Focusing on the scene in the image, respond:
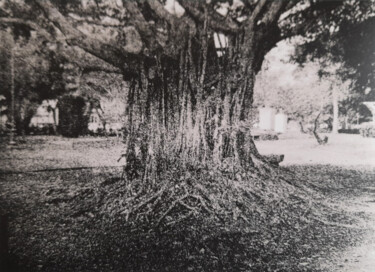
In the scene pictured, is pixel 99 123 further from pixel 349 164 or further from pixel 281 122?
pixel 349 164

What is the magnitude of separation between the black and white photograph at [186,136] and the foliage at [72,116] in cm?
2

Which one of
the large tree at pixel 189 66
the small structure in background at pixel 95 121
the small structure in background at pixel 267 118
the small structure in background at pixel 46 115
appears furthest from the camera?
the small structure in background at pixel 267 118

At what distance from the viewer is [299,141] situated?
15.1ft

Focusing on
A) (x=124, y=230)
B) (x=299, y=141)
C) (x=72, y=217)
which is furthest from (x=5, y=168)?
(x=299, y=141)

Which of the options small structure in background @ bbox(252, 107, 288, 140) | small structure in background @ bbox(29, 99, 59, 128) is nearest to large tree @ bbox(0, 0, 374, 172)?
small structure in background @ bbox(252, 107, 288, 140)

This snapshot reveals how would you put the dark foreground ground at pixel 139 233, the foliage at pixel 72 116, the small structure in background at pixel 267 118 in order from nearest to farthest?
1. the dark foreground ground at pixel 139 233
2. the foliage at pixel 72 116
3. the small structure in background at pixel 267 118

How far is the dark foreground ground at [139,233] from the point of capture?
2742 millimetres

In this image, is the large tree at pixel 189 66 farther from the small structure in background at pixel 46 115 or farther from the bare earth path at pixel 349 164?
the small structure in background at pixel 46 115

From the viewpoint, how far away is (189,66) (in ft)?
13.4

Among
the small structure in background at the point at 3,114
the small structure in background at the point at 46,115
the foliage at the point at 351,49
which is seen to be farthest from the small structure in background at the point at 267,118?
the small structure in background at the point at 3,114

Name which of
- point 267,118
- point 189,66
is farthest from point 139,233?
point 267,118

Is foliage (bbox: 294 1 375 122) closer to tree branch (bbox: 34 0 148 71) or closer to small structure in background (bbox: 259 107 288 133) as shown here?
small structure in background (bbox: 259 107 288 133)

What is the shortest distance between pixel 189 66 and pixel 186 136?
98cm

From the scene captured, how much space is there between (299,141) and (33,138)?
147 inches
